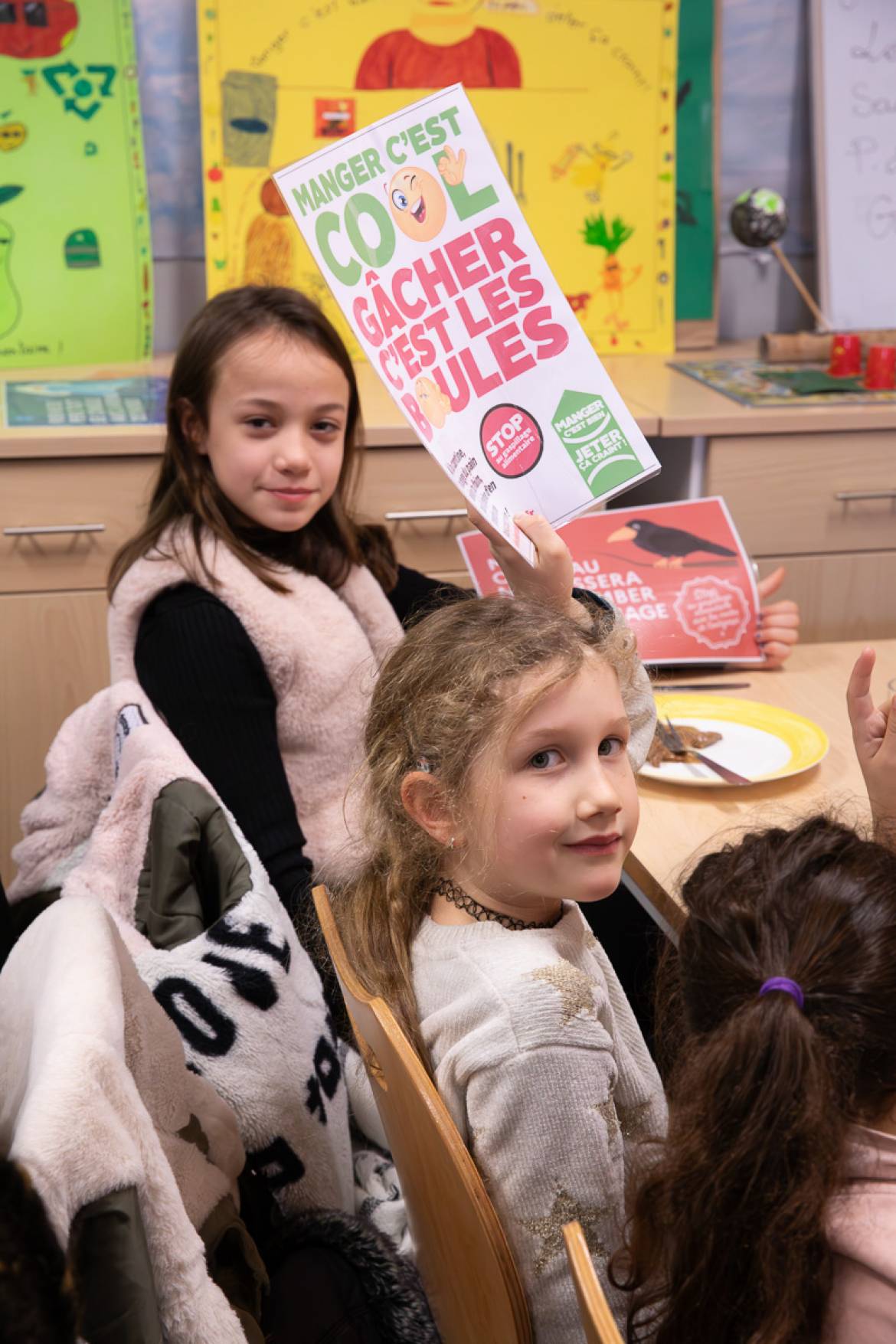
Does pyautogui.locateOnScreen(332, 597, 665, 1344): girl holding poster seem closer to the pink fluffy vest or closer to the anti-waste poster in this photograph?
the anti-waste poster

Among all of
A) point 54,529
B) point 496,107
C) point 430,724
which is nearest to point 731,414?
point 496,107

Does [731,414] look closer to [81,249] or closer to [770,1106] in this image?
[81,249]

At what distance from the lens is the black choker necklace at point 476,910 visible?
0.94 metres

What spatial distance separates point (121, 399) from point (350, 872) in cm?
142

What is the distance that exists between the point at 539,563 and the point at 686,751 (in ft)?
1.06

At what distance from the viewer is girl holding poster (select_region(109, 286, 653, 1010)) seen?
53.8 inches

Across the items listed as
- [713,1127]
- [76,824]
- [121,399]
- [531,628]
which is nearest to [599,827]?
[531,628]

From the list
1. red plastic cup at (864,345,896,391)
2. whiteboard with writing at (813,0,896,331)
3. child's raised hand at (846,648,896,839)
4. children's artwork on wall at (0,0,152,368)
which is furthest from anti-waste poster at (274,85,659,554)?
whiteboard with writing at (813,0,896,331)

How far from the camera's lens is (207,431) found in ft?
4.92

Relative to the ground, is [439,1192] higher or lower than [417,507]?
lower

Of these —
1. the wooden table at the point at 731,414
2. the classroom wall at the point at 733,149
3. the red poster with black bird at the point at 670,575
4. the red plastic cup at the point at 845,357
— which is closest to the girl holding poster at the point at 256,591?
the red poster with black bird at the point at 670,575

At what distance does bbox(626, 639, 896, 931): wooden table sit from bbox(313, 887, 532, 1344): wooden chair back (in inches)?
10.7

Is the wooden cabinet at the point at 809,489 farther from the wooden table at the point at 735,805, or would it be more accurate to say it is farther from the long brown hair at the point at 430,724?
the long brown hair at the point at 430,724

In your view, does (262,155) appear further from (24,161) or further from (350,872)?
(350,872)
